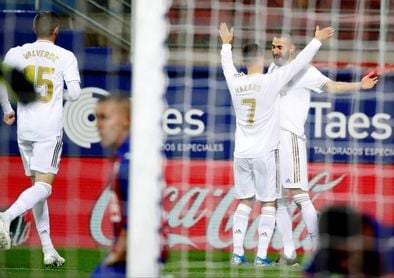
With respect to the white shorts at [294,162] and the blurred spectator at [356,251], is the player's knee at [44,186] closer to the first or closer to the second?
the white shorts at [294,162]

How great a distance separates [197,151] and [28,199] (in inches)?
70.2

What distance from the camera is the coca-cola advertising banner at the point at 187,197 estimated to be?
10672mm

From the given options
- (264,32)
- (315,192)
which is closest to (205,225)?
(315,192)

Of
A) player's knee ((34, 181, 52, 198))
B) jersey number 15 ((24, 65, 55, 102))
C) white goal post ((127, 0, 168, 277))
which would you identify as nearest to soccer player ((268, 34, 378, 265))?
jersey number 15 ((24, 65, 55, 102))

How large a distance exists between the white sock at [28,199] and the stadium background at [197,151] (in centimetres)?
123

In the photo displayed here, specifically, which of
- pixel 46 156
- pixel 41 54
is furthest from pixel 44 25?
pixel 46 156

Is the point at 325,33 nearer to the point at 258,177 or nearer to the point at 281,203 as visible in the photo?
the point at 258,177

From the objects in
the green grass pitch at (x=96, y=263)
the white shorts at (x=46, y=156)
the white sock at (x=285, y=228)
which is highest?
the white shorts at (x=46, y=156)

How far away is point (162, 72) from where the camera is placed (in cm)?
553

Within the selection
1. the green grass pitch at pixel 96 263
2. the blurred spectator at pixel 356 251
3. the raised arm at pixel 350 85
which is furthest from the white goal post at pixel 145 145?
the raised arm at pixel 350 85

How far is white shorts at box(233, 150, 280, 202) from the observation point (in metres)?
9.82

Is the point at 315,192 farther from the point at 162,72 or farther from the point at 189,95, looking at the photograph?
the point at 162,72

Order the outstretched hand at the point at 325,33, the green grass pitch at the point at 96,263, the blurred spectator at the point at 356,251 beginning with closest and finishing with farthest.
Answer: the blurred spectator at the point at 356,251
the outstretched hand at the point at 325,33
the green grass pitch at the point at 96,263

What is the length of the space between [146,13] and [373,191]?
540 cm
